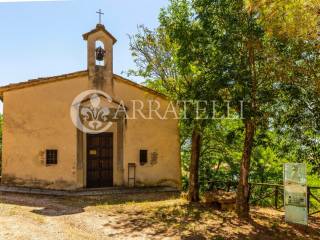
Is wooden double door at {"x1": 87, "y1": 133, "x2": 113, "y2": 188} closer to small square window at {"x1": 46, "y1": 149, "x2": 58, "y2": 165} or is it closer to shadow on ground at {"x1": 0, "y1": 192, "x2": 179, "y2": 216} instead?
small square window at {"x1": 46, "y1": 149, "x2": 58, "y2": 165}

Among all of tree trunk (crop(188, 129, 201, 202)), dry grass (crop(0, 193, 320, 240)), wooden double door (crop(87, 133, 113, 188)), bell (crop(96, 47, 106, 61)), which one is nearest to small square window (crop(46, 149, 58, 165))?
wooden double door (crop(87, 133, 113, 188))

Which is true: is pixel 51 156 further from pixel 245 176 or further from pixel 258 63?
pixel 258 63

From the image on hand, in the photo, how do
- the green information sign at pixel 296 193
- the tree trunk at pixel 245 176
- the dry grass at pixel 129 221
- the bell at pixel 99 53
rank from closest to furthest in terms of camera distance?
1. the dry grass at pixel 129 221
2. the green information sign at pixel 296 193
3. the tree trunk at pixel 245 176
4. the bell at pixel 99 53

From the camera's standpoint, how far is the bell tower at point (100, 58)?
13609 mm

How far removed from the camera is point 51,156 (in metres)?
13.1

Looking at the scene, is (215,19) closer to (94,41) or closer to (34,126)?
(94,41)

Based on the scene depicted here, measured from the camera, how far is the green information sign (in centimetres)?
869

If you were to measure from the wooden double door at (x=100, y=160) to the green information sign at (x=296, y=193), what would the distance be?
7.21 m

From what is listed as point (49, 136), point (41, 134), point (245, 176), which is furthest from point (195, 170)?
point (41, 134)

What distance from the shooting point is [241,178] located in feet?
31.9

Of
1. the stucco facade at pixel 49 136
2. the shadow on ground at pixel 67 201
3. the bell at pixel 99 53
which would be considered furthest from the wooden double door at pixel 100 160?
the bell at pixel 99 53

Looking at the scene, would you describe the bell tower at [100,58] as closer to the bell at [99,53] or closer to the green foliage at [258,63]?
the bell at [99,53]

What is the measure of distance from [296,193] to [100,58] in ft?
29.8

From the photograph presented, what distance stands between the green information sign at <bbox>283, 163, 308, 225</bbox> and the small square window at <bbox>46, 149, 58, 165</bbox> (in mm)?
8440
